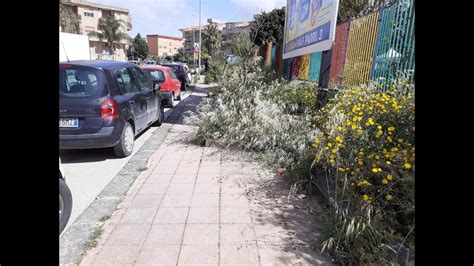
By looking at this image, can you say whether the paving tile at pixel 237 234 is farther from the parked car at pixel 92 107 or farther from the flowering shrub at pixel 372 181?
the parked car at pixel 92 107

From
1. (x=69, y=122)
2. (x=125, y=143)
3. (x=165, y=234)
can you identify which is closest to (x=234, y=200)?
(x=165, y=234)

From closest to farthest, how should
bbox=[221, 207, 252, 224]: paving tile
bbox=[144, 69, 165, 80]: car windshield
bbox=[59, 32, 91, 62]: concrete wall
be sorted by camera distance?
1. bbox=[221, 207, 252, 224]: paving tile
2. bbox=[144, 69, 165, 80]: car windshield
3. bbox=[59, 32, 91, 62]: concrete wall

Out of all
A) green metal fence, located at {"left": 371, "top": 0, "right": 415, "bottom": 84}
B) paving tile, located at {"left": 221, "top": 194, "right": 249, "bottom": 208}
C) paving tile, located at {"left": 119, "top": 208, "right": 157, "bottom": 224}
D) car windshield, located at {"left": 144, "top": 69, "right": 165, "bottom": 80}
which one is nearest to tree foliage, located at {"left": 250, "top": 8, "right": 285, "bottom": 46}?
car windshield, located at {"left": 144, "top": 69, "right": 165, "bottom": 80}

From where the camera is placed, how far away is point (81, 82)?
4930mm

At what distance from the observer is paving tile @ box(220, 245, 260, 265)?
251cm

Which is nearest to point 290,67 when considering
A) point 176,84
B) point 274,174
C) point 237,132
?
point 176,84

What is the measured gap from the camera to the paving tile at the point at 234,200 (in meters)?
3.56

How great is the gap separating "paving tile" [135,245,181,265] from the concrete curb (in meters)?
0.57

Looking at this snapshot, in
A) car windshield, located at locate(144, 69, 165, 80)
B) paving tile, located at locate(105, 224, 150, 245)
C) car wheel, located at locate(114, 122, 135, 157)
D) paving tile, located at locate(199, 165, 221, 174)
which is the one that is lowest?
paving tile, located at locate(105, 224, 150, 245)

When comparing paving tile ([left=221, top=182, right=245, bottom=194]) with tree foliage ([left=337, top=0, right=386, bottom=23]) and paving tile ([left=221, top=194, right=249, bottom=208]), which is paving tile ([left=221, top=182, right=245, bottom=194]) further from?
tree foliage ([left=337, top=0, right=386, bottom=23])
